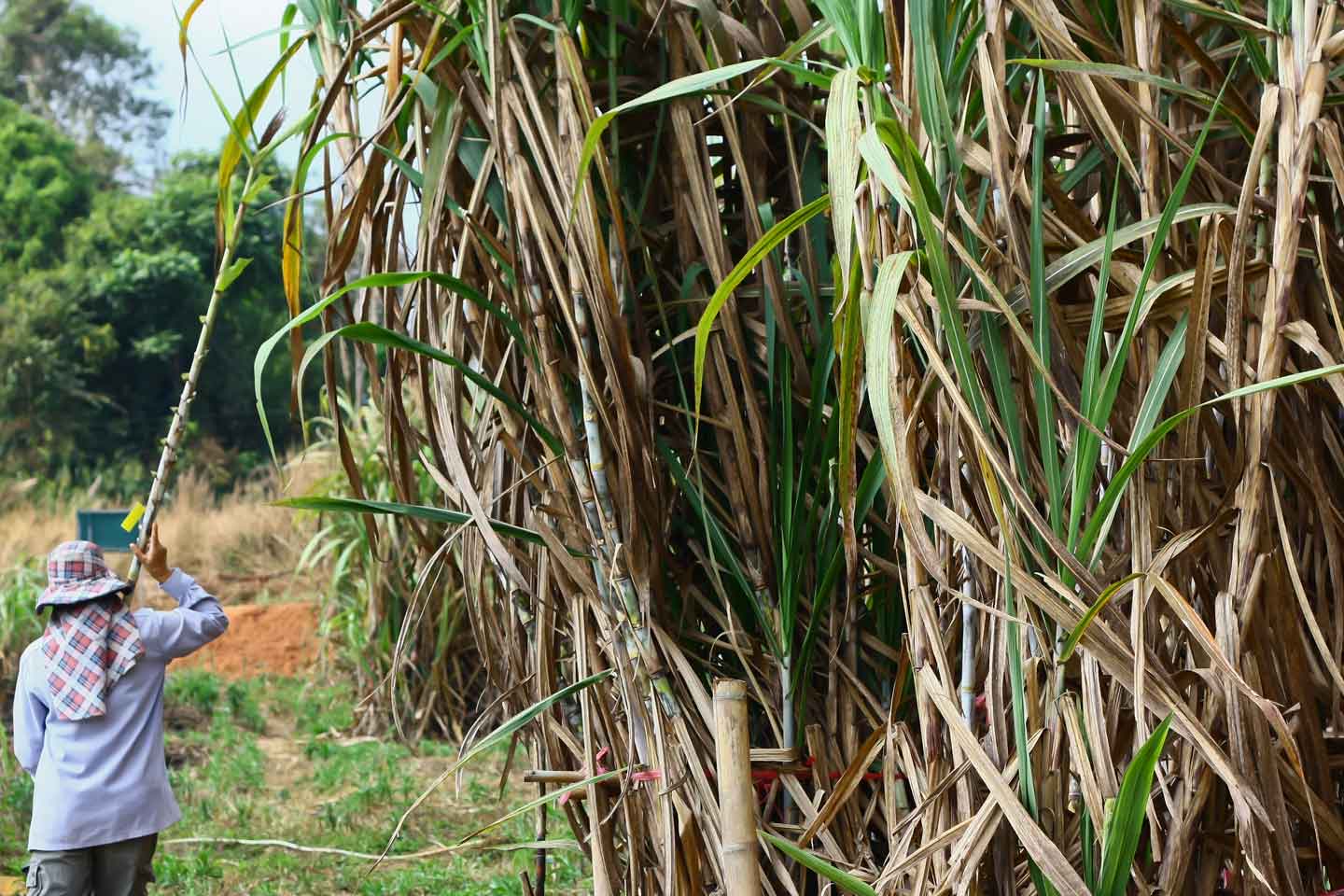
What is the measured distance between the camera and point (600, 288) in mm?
1294

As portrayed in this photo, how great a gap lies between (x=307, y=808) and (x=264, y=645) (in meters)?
4.04

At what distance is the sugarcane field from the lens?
0.99 meters

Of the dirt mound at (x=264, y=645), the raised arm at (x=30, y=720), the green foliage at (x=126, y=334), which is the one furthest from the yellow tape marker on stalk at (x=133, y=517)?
the green foliage at (x=126, y=334)

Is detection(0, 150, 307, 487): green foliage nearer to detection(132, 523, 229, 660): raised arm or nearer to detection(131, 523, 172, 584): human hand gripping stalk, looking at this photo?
detection(132, 523, 229, 660): raised arm

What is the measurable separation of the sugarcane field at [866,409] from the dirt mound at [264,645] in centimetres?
649

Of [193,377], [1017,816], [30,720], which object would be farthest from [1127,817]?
[30,720]

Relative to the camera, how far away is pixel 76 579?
3.10 meters

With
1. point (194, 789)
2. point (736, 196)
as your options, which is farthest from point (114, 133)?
point (736, 196)

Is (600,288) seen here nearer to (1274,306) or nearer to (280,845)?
(1274,306)

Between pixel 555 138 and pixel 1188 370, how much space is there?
0.70 m

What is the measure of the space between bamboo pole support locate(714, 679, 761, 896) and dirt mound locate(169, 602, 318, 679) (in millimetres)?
7210

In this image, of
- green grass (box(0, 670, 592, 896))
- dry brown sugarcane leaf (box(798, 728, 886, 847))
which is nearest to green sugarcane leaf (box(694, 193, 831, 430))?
dry brown sugarcane leaf (box(798, 728, 886, 847))

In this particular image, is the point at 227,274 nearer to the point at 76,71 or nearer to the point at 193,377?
the point at 193,377

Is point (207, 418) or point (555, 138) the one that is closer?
point (555, 138)
